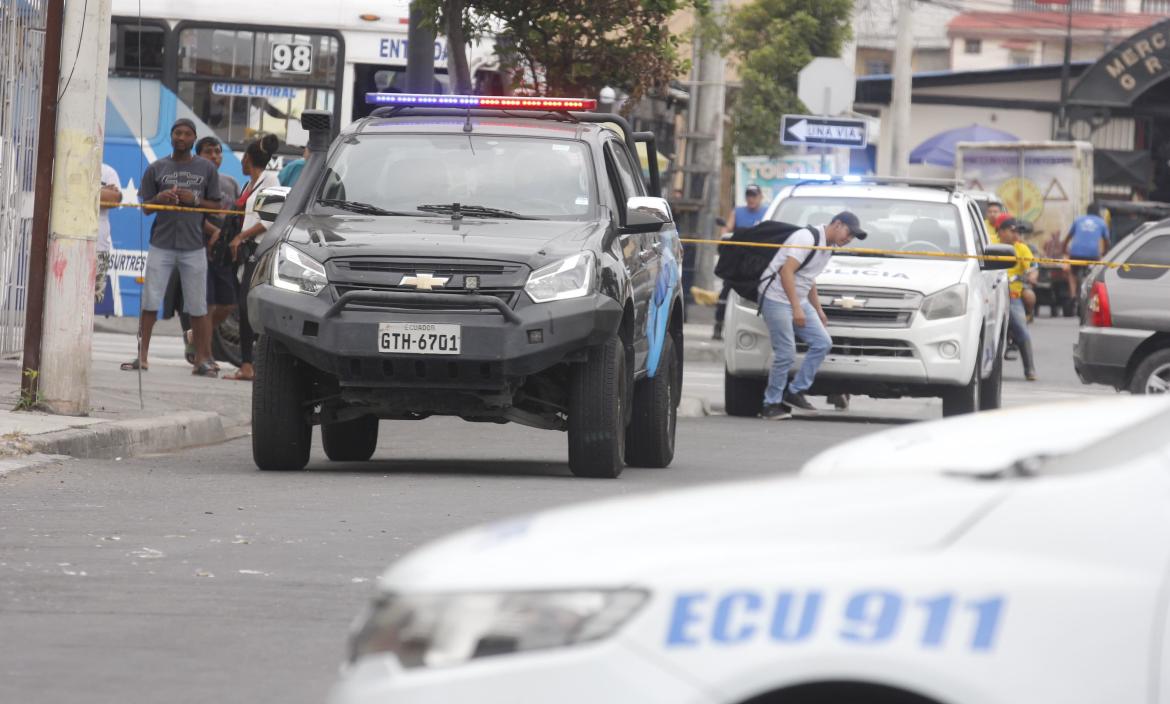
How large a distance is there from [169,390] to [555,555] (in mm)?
11454

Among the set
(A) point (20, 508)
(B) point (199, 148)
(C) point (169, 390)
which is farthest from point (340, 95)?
(A) point (20, 508)

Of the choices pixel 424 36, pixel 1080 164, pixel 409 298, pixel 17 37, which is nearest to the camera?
pixel 409 298

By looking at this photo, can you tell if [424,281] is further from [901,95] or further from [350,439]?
[901,95]

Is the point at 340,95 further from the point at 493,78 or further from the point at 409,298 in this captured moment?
the point at 409,298

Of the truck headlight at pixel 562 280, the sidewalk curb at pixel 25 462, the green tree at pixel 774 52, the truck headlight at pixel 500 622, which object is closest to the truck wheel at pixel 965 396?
the truck headlight at pixel 562 280

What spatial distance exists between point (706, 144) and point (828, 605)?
80.1 feet

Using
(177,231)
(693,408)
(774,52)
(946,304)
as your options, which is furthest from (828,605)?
(774,52)

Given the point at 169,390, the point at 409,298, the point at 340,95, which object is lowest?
the point at 169,390

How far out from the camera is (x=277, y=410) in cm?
996

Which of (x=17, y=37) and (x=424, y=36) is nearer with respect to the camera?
(x=17, y=37)

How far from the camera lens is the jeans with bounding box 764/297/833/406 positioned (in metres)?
15.0

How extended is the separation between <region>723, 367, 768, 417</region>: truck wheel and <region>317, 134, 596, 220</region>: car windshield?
18.2ft

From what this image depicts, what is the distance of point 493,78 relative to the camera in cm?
1966

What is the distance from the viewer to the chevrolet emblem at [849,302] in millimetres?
15156
